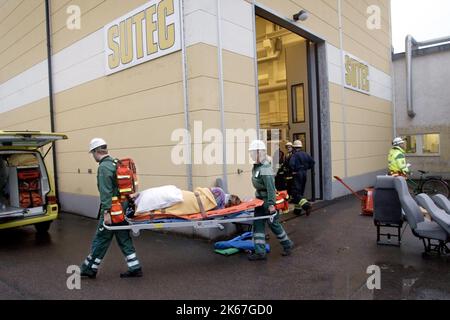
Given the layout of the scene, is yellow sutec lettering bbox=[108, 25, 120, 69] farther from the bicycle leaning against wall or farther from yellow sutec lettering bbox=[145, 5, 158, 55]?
the bicycle leaning against wall

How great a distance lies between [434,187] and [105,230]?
32.5 feet

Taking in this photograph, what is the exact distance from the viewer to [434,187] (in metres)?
10.8

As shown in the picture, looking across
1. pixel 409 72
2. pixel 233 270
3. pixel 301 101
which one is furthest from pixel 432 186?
pixel 233 270

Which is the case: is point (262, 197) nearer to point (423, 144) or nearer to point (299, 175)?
point (299, 175)

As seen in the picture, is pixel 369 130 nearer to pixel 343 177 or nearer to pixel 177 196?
pixel 343 177

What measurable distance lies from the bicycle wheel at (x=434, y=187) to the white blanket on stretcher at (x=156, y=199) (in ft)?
28.9

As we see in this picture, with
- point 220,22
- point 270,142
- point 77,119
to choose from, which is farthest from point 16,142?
point 270,142

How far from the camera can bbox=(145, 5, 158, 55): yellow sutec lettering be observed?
7.29 m

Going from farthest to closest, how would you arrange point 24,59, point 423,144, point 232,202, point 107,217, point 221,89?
point 423,144 < point 24,59 < point 221,89 < point 232,202 < point 107,217

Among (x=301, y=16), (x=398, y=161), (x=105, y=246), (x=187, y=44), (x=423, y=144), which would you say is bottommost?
(x=105, y=246)

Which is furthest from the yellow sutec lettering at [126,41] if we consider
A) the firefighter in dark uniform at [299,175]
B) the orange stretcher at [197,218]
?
the firefighter in dark uniform at [299,175]

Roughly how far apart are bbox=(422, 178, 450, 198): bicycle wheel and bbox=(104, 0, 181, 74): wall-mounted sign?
858 cm

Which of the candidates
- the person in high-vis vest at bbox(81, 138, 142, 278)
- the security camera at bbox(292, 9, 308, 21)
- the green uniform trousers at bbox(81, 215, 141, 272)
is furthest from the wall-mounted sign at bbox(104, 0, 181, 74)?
the green uniform trousers at bbox(81, 215, 141, 272)

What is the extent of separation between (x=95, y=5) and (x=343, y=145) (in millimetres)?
8078
